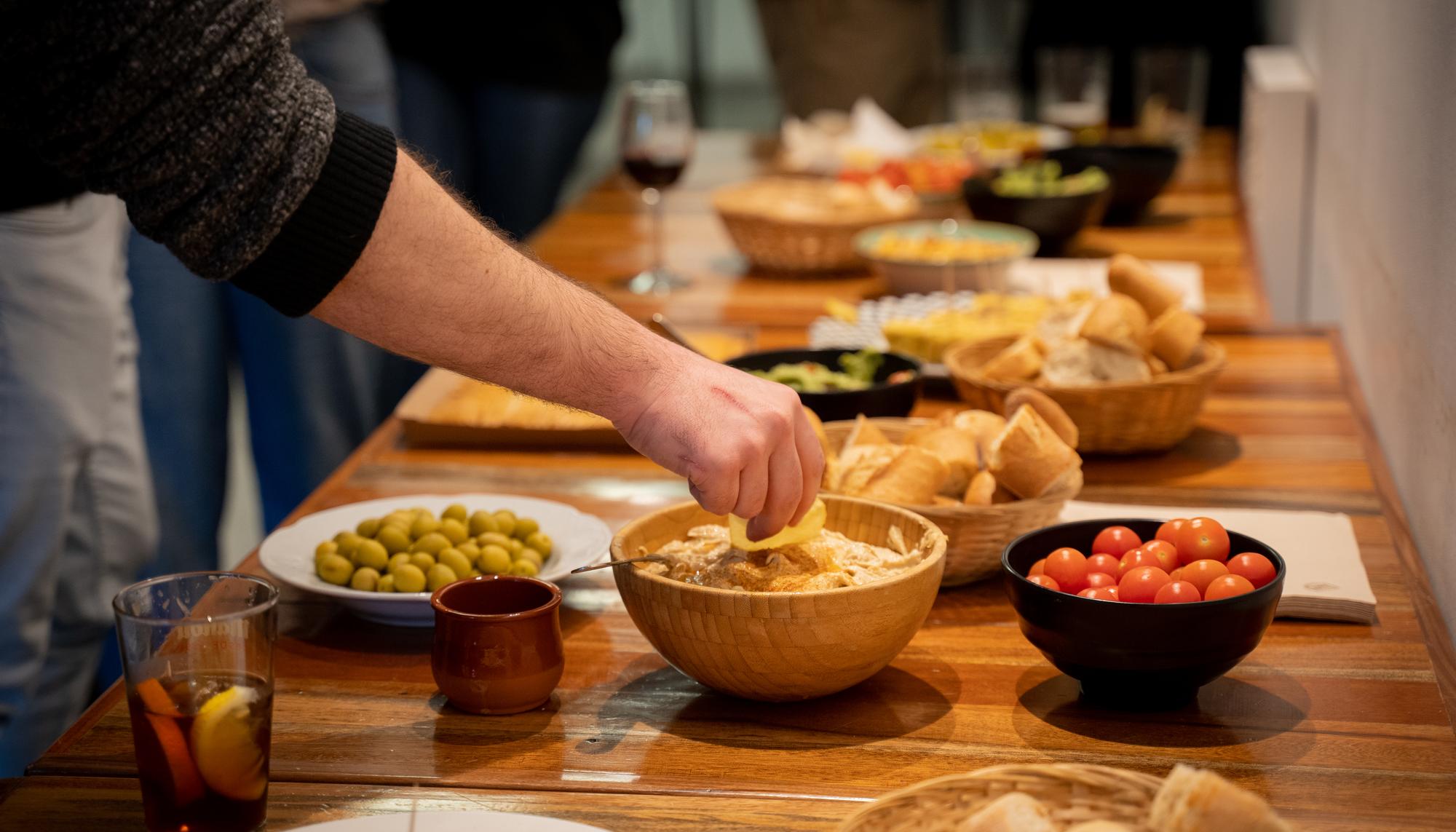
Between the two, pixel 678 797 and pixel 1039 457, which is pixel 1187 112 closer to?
pixel 1039 457

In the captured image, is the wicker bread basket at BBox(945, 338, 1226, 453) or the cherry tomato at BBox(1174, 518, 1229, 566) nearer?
the cherry tomato at BBox(1174, 518, 1229, 566)

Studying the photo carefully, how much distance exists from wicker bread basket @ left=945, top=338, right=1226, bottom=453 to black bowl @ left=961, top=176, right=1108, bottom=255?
0.97 metres

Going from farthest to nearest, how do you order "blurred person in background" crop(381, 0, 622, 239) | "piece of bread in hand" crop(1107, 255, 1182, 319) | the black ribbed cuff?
1. "blurred person in background" crop(381, 0, 622, 239)
2. "piece of bread in hand" crop(1107, 255, 1182, 319)
3. the black ribbed cuff

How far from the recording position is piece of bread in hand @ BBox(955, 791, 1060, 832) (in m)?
0.77

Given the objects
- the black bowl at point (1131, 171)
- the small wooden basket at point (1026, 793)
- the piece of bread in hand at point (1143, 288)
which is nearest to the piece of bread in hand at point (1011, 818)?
the small wooden basket at point (1026, 793)

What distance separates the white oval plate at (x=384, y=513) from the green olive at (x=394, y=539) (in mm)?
52

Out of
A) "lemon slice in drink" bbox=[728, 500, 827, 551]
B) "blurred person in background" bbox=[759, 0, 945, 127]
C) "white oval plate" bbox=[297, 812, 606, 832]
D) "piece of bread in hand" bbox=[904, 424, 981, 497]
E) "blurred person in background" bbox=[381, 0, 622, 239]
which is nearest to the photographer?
"white oval plate" bbox=[297, 812, 606, 832]

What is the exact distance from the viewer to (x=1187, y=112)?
362 centimetres

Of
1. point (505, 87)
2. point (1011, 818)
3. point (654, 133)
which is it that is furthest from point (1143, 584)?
point (505, 87)

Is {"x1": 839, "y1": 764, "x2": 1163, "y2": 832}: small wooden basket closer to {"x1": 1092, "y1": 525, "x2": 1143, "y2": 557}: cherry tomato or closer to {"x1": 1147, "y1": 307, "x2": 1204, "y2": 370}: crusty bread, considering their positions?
{"x1": 1092, "y1": 525, "x2": 1143, "y2": 557}: cherry tomato

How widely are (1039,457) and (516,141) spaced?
8.30 ft

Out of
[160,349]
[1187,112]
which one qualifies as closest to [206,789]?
[160,349]

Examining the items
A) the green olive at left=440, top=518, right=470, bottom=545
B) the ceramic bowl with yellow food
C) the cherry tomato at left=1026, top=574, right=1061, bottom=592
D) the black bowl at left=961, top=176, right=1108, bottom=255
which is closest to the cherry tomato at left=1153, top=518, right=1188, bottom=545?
the cherry tomato at left=1026, top=574, right=1061, bottom=592

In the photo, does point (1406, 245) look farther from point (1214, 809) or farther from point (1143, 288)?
point (1214, 809)
